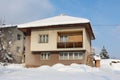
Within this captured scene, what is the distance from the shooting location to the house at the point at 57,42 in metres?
31.2

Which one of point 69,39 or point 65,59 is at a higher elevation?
point 69,39

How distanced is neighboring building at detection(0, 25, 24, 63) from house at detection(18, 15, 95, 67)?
11.4 metres

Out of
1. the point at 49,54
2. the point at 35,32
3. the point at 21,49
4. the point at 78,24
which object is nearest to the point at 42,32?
the point at 35,32

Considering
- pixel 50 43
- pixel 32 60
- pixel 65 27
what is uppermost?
pixel 65 27

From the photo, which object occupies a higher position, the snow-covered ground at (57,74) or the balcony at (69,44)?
the balcony at (69,44)

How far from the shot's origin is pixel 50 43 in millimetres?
32312

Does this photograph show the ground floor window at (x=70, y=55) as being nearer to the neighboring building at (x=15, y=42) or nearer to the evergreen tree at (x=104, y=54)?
the neighboring building at (x=15, y=42)

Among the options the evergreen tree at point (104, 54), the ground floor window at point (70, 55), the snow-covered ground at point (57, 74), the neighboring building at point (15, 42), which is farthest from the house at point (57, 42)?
the evergreen tree at point (104, 54)

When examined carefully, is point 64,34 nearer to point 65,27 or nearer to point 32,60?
point 65,27

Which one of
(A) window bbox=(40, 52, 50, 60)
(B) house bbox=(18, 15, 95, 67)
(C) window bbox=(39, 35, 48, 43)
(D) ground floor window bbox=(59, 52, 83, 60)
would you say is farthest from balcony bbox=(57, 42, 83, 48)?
(A) window bbox=(40, 52, 50, 60)

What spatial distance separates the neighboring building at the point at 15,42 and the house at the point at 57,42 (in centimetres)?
1144

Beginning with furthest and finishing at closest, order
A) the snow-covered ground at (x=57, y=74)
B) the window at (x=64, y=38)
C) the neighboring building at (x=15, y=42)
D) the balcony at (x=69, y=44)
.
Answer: the neighboring building at (x=15, y=42), the window at (x=64, y=38), the balcony at (x=69, y=44), the snow-covered ground at (x=57, y=74)

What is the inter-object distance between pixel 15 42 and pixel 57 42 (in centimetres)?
1594

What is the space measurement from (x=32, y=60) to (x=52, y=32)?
4.83 meters
